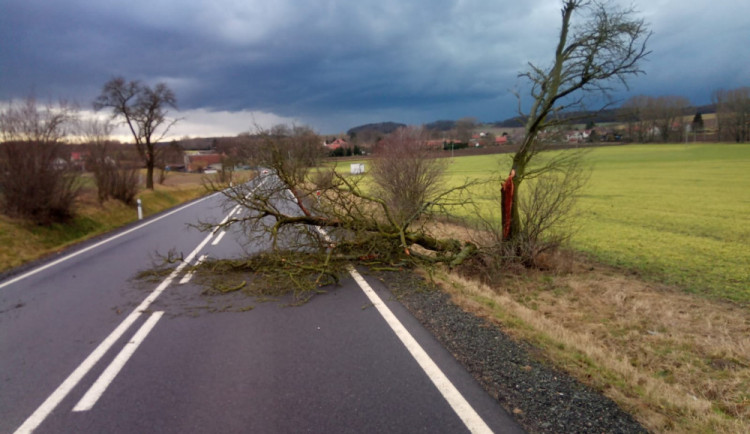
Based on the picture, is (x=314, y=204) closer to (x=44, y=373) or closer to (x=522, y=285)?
(x=522, y=285)

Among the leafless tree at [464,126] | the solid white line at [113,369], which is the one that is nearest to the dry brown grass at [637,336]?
the solid white line at [113,369]

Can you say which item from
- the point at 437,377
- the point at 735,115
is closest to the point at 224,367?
the point at 437,377

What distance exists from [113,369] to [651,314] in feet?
27.7

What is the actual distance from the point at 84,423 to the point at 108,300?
168 inches

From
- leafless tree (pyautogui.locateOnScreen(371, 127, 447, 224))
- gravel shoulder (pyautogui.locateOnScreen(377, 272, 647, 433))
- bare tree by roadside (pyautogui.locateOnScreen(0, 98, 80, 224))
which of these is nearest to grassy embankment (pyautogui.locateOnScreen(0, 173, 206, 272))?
bare tree by roadside (pyautogui.locateOnScreen(0, 98, 80, 224))

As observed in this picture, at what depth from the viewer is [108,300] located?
7.49 m

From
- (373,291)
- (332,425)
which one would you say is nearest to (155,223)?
(373,291)

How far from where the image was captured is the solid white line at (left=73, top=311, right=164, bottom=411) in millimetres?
4070

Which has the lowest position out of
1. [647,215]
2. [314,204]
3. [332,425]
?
[647,215]

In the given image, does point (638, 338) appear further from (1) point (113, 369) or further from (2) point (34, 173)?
(2) point (34, 173)

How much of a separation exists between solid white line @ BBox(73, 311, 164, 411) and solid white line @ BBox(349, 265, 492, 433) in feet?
9.90

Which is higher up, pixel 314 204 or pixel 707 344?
pixel 314 204

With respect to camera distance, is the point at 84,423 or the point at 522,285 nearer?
the point at 84,423

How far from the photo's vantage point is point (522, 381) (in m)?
4.28
